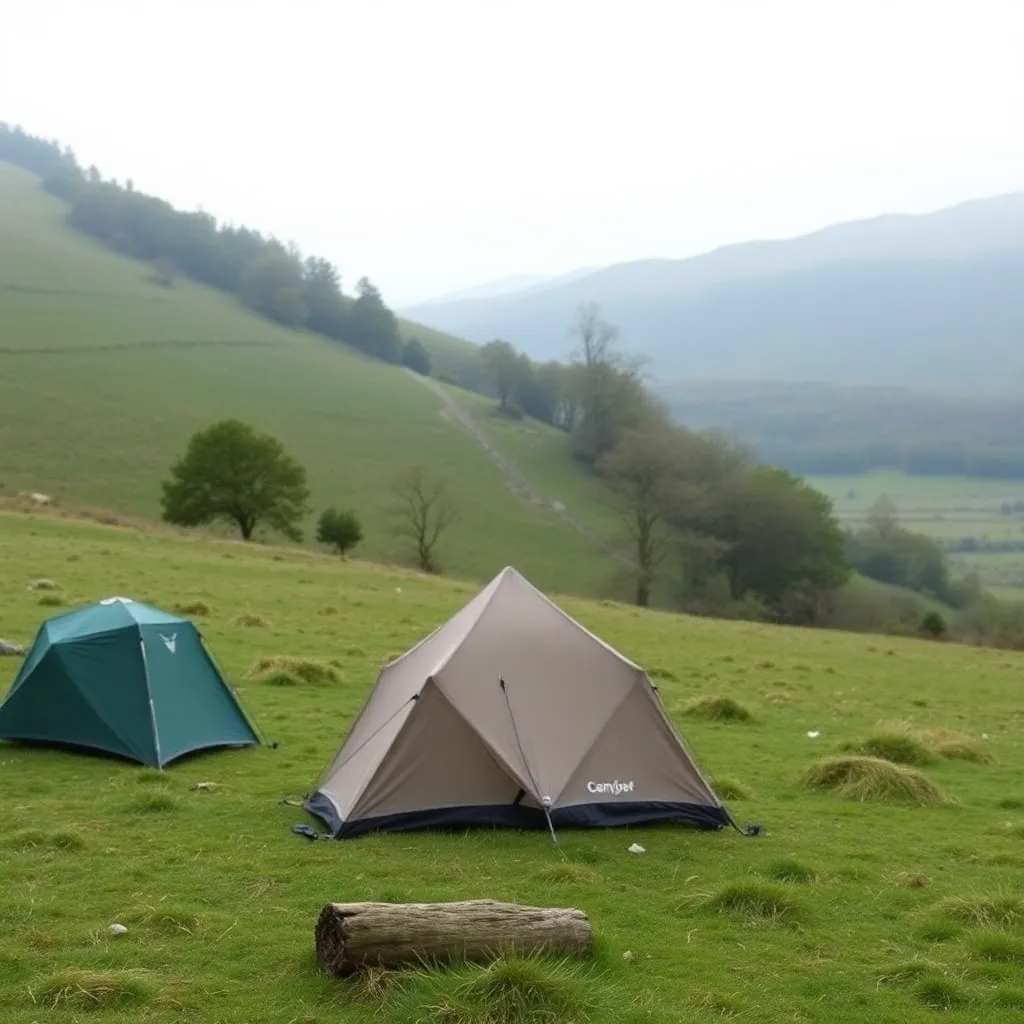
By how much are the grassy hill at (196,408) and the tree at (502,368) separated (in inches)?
315

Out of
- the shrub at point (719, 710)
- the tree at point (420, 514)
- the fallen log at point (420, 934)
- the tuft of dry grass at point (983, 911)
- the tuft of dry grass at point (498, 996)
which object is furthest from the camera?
the tree at point (420, 514)

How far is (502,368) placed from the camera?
4970 inches

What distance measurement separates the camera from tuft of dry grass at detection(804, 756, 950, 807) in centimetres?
1502

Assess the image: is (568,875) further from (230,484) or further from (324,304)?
(324,304)

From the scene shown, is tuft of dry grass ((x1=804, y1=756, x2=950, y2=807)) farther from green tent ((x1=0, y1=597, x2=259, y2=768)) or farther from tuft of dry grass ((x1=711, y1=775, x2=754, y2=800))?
green tent ((x1=0, y1=597, x2=259, y2=768))

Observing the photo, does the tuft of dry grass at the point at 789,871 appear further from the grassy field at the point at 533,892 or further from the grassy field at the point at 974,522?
the grassy field at the point at 974,522

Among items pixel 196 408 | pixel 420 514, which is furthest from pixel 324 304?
pixel 420 514

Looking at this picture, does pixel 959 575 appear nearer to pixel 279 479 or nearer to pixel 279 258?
pixel 279 479

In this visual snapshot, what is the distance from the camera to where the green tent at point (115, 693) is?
1524 centimetres

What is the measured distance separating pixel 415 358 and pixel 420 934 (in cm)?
14195

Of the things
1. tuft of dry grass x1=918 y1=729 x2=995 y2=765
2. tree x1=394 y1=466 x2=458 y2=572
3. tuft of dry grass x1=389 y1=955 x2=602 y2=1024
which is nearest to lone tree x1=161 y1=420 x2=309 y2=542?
tree x1=394 y1=466 x2=458 y2=572

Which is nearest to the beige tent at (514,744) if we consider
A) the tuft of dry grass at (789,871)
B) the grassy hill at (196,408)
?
the tuft of dry grass at (789,871)

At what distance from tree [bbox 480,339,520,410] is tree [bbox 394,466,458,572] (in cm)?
4270

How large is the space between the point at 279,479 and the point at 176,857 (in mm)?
50577
